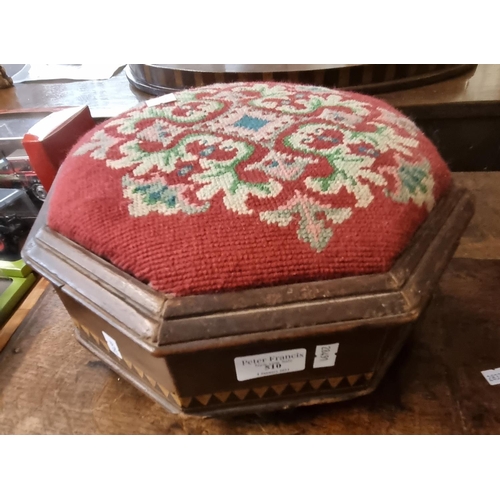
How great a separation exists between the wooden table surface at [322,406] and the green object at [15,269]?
84 mm

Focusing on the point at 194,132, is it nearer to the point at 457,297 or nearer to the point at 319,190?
the point at 319,190

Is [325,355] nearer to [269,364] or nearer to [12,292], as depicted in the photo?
[269,364]

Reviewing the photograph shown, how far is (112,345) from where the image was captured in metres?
0.49

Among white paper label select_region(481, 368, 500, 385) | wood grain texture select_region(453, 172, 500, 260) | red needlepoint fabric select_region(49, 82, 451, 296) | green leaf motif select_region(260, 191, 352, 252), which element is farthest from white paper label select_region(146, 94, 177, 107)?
white paper label select_region(481, 368, 500, 385)

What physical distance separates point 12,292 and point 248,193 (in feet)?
1.54

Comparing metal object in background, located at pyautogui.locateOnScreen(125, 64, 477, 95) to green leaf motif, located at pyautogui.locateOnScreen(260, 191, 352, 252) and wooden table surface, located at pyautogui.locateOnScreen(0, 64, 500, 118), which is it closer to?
wooden table surface, located at pyautogui.locateOnScreen(0, 64, 500, 118)

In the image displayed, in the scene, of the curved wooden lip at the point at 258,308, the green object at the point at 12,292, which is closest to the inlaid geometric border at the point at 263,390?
the curved wooden lip at the point at 258,308

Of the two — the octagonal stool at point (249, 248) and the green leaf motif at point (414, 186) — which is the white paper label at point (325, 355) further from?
the green leaf motif at point (414, 186)

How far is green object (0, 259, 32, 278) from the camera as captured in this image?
0.72m

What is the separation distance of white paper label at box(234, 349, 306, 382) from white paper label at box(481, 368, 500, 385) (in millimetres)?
259

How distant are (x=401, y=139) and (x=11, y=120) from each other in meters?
0.76

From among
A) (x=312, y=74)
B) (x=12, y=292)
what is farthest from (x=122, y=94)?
(x=12, y=292)

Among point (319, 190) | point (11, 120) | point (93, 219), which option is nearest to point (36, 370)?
point (93, 219)

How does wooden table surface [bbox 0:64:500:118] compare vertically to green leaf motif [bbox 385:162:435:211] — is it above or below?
below
